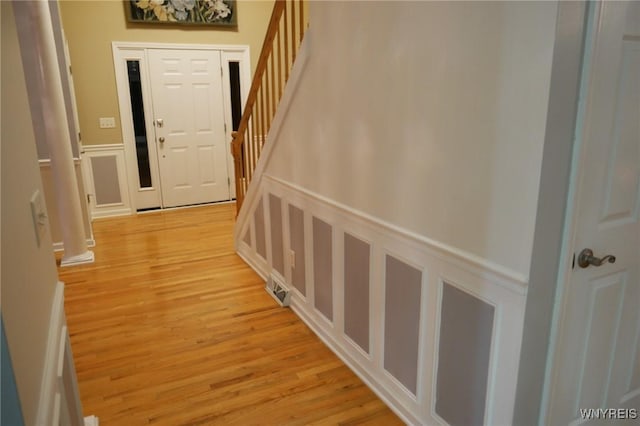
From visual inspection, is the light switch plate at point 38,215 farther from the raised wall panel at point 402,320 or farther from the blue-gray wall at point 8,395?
the raised wall panel at point 402,320

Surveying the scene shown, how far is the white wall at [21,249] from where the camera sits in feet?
2.79

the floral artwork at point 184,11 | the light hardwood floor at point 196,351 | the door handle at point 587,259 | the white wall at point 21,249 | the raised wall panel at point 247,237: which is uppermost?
the floral artwork at point 184,11

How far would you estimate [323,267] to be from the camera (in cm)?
271

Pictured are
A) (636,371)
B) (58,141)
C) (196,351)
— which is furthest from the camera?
(58,141)

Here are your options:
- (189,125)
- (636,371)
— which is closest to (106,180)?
(189,125)

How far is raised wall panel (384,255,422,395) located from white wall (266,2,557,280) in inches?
8.8

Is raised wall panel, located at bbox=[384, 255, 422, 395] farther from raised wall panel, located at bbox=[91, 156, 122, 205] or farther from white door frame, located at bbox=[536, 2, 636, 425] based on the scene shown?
raised wall panel, located at bbox=[91, 156, 122, 205]

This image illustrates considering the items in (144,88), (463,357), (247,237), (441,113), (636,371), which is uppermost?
(144,88)

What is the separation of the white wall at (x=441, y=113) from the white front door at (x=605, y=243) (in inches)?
6.3

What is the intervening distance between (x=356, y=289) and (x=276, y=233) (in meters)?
1.17

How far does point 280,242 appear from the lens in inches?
131

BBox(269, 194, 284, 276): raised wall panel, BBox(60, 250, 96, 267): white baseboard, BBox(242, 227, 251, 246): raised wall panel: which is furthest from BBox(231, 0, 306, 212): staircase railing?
BBox(60, 250, 96, 267): white baseboard

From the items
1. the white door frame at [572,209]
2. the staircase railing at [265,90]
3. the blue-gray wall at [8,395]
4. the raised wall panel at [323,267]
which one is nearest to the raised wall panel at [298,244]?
the raised wall panel at [323,267]

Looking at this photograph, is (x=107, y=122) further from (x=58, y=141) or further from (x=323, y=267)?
(x=323, y=267)
